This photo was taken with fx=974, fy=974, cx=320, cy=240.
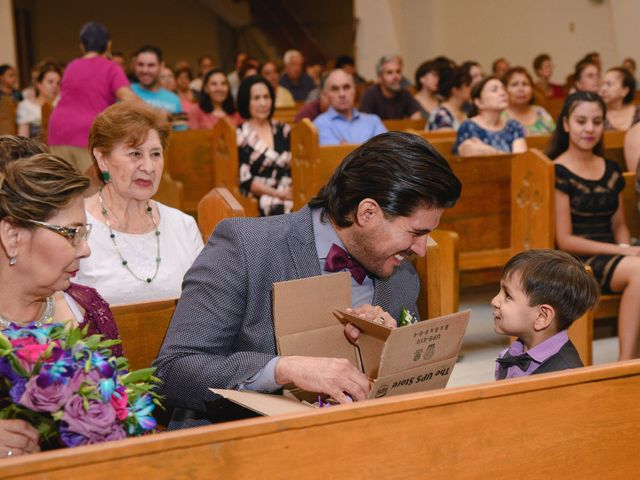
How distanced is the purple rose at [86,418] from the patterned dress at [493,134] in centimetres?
476

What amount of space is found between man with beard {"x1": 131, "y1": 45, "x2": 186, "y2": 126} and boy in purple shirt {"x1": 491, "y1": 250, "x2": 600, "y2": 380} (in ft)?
15.3

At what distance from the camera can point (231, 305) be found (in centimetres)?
223

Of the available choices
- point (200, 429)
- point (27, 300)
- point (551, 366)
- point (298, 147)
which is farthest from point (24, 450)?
point (298, 147)

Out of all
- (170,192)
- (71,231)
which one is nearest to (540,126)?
(170,192)

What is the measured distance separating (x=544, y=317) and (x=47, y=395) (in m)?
1.57

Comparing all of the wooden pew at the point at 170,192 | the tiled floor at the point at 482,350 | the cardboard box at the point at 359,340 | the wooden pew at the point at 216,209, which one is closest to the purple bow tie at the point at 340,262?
the cardboard box at the point at 359,340

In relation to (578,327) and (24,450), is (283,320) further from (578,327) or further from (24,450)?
(578,327)

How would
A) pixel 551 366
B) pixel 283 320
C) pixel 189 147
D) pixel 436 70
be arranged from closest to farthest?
1. pixel 283 320
2. pixel 551 366
3. pixel 189 147
4. pixel 436 70

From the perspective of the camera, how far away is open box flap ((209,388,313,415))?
1.90 metres

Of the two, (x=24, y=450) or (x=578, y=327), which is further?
(x=578, y=327)

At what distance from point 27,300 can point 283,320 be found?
1.88ft

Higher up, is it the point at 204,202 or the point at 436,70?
the point at 436,70

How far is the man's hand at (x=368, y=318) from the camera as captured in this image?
7.27ft

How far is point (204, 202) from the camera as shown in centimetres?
358
